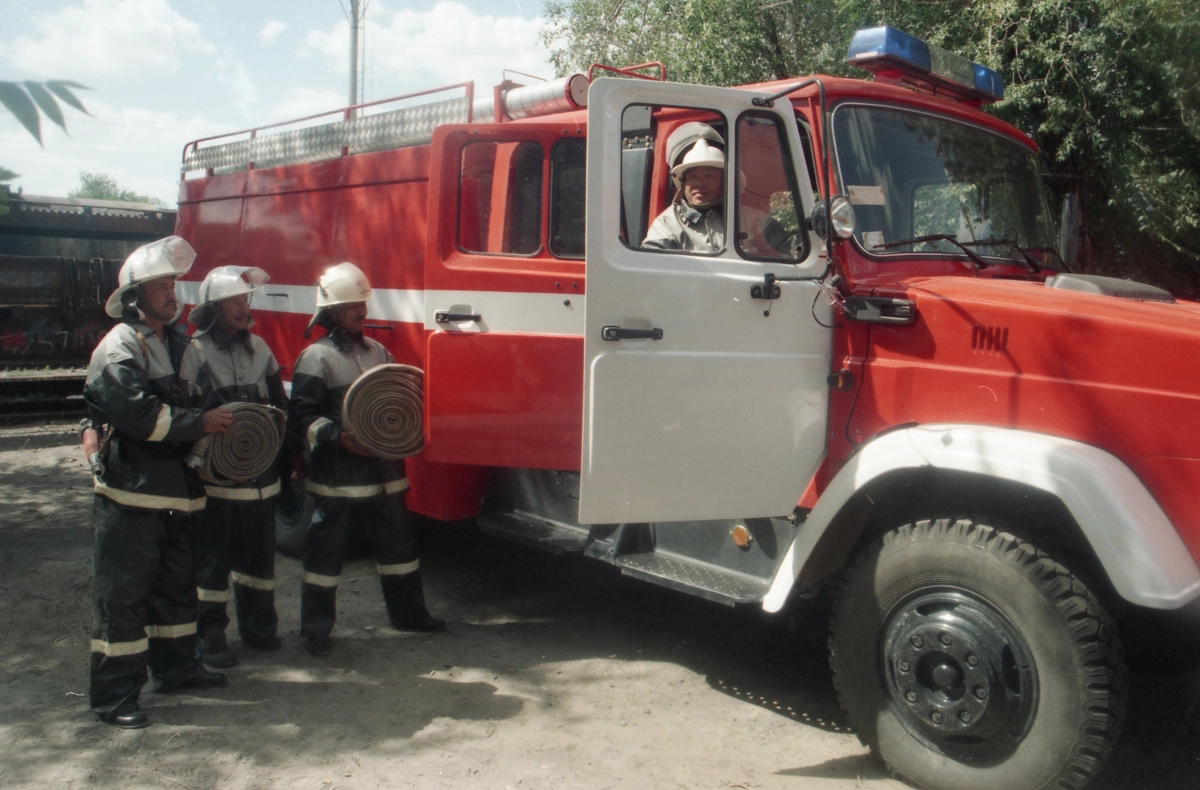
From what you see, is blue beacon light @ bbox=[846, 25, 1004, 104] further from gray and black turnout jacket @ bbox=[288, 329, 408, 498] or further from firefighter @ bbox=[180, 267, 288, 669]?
firefighter @ bbox=[180, 267, 288, 669]

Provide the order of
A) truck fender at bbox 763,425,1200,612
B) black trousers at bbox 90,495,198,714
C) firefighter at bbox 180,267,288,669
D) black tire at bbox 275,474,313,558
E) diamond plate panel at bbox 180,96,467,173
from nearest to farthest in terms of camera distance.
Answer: truck fender at bbox 763,425,1200,612, black trousers at bbox 90,495,198,714, firefighter at bbox 180,267,288,669, diamond plate panel at bbox 180,96,467,173, black tire at bbox 275,474,313,558

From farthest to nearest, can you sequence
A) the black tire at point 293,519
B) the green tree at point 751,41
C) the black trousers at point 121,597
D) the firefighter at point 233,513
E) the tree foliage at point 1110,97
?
the green tree at point 751,41, the tree foliage at point 1110,97, the black tire at point 293,519, the firefighter at point 233,513, the black trousers at point 121,597

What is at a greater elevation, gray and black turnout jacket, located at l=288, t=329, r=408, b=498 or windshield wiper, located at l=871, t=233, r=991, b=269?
windshield wiper, located at l=871, t=233, r=991, b=269

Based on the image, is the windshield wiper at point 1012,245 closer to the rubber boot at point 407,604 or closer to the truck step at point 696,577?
the truck step at point 696,577

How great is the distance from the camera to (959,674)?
122 inches

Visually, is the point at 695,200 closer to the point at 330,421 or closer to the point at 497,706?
the point at 330,421

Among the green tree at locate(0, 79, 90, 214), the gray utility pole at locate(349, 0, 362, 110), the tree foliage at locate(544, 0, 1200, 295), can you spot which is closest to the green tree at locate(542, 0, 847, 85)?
the tree foliage at locate(544, 0, 1200, 295)

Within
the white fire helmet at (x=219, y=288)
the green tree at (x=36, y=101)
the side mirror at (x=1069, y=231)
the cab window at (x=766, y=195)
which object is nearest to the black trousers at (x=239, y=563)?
the white fire helmet at (x=219, y=288)

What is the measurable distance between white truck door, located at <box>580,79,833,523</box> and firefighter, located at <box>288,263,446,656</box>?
1.45 metres

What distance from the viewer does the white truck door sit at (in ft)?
11.5

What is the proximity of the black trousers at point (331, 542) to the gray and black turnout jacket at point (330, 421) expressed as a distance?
0.23 ft

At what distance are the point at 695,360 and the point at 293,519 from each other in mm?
3524

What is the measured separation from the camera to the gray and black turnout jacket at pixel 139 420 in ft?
12.3

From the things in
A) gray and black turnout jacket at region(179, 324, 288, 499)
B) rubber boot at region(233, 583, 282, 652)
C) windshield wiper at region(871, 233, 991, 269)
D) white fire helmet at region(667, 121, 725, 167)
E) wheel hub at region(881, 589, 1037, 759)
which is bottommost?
rubber boot at region(233, 583, 282, 652)
